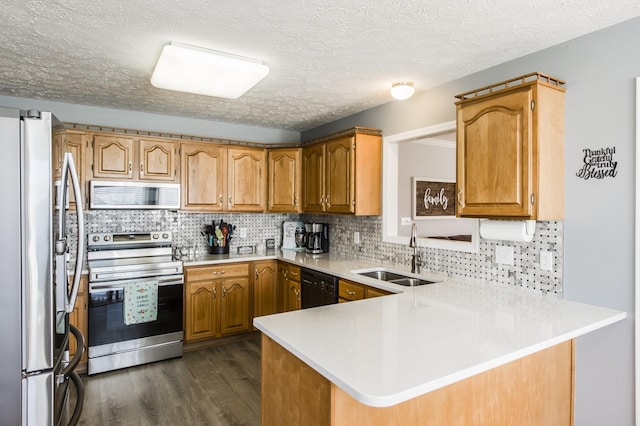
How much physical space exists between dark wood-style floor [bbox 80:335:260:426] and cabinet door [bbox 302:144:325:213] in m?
1.62

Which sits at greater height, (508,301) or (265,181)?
(265,181)

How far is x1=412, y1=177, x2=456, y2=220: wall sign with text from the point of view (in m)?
5.02

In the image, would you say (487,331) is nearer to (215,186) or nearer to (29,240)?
(29,240)

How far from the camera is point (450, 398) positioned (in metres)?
1.59

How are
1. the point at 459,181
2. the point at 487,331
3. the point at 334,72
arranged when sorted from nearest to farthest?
the point at 487,331
the point at 459,181
the point at 334,72

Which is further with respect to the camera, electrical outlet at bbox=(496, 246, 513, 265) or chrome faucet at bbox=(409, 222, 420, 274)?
chrome faucet at bbox=(409, 222, 420, 274)

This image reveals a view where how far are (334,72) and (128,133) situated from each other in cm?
219

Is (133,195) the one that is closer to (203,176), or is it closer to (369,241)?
(203,176)

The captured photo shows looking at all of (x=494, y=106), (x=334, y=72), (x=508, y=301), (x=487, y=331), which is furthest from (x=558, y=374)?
(x=334, y=72)

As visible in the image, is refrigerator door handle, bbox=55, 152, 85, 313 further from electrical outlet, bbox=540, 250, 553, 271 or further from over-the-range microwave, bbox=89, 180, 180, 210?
electrical outlet, bbox=540, 250, 553, 271

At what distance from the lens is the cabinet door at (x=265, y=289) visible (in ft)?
13.5

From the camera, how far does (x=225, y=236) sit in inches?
170

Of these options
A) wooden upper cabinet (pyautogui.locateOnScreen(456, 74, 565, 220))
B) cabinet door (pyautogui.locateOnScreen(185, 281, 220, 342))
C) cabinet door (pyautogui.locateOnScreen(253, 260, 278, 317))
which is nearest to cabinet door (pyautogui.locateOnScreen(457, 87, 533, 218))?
wooden upper cabinet (pyautogui.locateOnScreen(456, 74, 565, 220))

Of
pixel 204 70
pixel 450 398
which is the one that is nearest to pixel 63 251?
pixel 204 70
